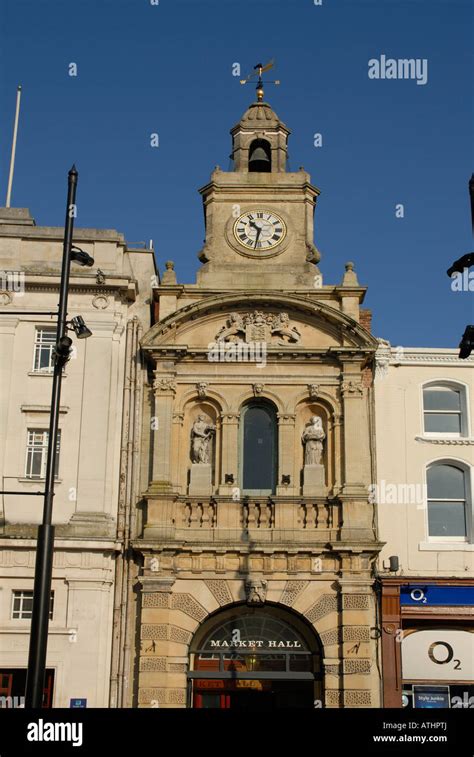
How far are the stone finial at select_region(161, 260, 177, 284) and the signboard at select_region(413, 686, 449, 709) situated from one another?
44.6 feet

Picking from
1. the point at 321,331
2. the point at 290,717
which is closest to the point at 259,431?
the point at 321,331

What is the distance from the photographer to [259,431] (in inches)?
1202

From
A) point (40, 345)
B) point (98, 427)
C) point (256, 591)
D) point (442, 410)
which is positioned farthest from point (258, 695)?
point (40, 345)

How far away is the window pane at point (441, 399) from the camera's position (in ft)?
102

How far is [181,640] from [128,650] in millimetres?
1434

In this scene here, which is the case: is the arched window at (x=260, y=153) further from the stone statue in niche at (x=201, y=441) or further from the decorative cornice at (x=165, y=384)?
the stone statue in niche at (x=201, y=441)

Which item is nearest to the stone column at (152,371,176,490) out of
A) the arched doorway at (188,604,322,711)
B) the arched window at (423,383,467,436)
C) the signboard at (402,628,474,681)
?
the arched doorway at (188,604,322,711)

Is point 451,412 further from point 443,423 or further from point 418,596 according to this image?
point 418,596

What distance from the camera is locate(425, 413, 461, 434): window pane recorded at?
101 ft

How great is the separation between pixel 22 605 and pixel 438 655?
1139cm

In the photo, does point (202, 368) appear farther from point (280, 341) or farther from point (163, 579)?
point (163, 579)

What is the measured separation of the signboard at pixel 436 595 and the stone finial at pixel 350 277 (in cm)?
911

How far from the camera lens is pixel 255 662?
28.1m

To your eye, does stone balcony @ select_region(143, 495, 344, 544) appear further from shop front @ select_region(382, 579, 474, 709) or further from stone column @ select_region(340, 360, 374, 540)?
shop front @ select_region(382, 579, 474, 709)
